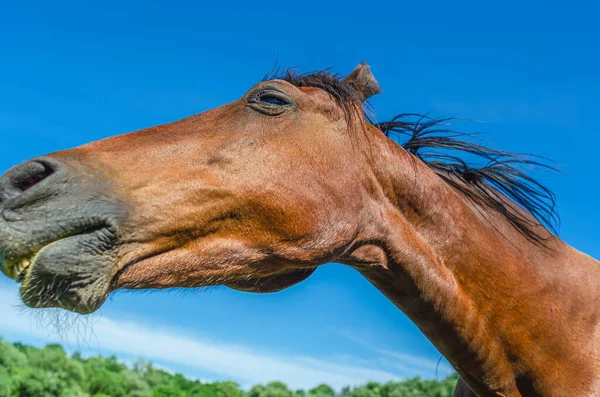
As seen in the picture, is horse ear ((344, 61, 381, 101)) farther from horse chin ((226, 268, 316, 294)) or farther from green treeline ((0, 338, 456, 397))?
green treeline ((0, 338, 456, 397))

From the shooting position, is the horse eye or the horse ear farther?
the horse ear

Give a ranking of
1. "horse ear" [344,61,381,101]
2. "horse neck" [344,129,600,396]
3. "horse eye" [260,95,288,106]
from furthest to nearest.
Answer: "horse ear" [344,61,381,101], "horse neck" [344,129,600,396], "horse eye" [260,95,288,106]

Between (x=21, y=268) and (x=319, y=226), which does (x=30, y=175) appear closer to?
(x=21, y=268)

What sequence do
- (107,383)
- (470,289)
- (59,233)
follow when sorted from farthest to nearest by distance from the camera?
1. (107,383)
2. (470,289)
3. (59,233)

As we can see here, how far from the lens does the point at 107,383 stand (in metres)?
7.45

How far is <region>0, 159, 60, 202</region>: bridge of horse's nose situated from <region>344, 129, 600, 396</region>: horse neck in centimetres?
189

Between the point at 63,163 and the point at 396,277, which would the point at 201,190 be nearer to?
the point at 63,163

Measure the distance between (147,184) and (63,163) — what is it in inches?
16.8

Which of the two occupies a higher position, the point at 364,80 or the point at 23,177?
the point at 364,80

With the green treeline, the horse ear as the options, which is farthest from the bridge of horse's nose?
the green treeline

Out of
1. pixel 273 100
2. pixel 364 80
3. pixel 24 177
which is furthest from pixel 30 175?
pixel 364 80

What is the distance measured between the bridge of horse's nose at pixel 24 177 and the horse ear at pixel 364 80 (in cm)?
223

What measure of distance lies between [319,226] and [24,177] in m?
1.63

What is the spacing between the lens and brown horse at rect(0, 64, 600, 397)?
10.1 feet
